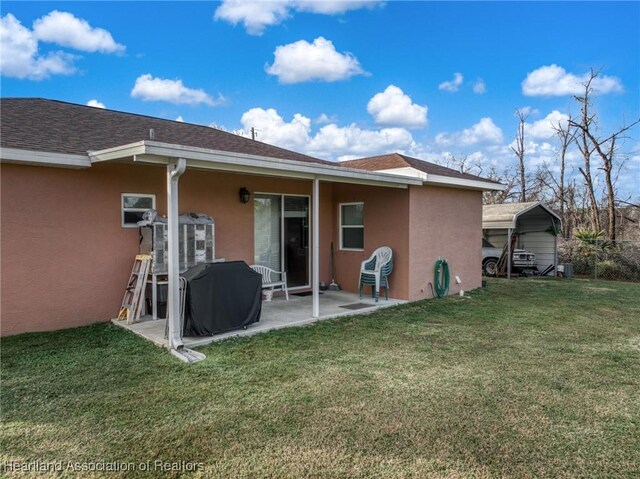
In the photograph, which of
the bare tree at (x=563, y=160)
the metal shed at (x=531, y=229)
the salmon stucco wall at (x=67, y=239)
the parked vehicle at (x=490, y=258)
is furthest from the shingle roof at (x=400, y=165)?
the bare tree at (x=563, y=160)

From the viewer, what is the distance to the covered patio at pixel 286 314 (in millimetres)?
5430

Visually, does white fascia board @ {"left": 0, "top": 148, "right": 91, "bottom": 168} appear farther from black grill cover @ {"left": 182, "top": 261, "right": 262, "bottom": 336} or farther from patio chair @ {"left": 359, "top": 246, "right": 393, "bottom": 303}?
patio chair @ {"left": 359, "top": 246, "right": 393, "bottom": 303}

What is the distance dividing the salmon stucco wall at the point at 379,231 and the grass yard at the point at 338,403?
239cm

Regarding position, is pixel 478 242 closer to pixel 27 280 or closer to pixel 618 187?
pixel 27 280

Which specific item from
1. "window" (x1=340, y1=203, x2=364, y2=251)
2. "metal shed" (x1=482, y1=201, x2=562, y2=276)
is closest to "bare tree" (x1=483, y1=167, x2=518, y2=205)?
"metal shed" (x1=482, y1=201, x2=562, y2=276)

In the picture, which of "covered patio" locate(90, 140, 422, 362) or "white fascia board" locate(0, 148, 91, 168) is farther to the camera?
"white fascia board" locate(0, 148, 91, 168)

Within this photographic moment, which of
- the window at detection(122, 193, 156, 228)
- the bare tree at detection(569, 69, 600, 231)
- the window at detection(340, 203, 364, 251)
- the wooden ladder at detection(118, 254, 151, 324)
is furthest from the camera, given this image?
the bare tree at detection(569, 69, 600, 231)

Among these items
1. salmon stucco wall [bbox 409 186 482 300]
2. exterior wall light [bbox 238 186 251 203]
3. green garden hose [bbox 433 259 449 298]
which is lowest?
green garden hose [bbox 433 259 449 298]

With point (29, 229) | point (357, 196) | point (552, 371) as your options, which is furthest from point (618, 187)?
point (29, 229)

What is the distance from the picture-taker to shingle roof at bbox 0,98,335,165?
573 centimetres

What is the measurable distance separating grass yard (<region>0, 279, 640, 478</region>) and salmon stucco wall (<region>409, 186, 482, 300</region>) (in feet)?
8.51

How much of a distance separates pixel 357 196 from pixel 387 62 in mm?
8537

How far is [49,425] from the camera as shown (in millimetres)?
3115

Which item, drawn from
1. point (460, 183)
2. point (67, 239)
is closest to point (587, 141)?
point (460, 183)
